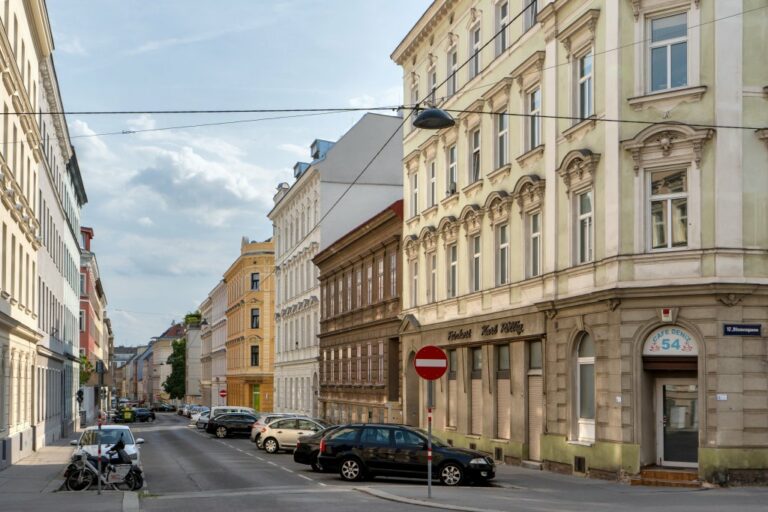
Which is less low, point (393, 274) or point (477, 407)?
point (393, 274)

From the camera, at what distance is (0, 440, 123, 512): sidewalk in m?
19.5

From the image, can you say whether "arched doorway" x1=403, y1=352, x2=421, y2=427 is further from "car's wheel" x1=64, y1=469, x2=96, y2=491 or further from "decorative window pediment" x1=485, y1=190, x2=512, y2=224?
"car's wheel" x1=64, y1=469, x2=96, y2=491

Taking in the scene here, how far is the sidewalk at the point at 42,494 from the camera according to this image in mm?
19516

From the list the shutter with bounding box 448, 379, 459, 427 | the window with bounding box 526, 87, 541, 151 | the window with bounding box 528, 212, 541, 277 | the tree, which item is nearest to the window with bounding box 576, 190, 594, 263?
the window with bounding box 528, 212, 541, 277

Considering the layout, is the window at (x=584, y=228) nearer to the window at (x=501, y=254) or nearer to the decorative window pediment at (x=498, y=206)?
the decorative window pediment at (x=498, y=206)

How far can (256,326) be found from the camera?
93.9 metres

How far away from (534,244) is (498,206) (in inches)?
101

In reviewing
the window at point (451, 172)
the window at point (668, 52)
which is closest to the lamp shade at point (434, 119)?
the window at point (668, 52)

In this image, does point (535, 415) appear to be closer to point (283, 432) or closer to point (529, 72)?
point (529, 72)

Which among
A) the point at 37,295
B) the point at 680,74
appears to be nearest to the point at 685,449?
the point at 680,74

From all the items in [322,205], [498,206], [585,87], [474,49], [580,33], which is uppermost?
[474,49]

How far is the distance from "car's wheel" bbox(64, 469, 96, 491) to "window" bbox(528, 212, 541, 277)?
12721mm

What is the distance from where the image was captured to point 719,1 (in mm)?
23719

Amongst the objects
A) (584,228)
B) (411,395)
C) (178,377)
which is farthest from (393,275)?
(178,377)
